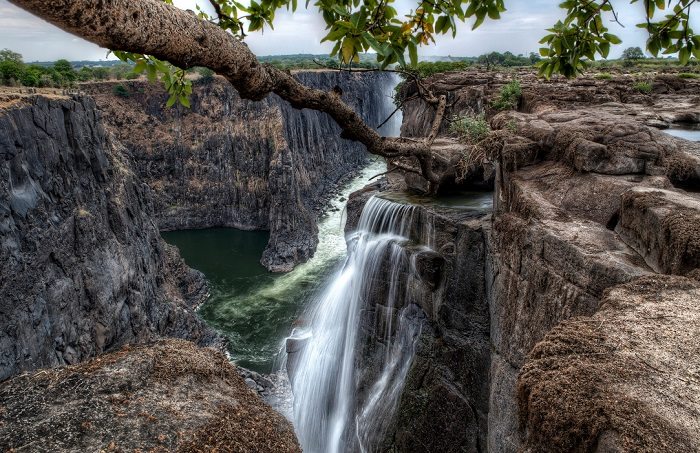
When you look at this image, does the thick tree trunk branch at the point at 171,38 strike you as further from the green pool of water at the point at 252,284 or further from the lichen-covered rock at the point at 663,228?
the green pool of water at the point at 252,284

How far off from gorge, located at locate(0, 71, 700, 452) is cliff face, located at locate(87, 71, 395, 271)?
1390cm

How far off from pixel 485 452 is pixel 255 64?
34.4 ft

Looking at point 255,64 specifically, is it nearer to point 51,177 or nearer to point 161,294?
point 51,177

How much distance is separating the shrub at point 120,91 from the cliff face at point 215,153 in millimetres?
407

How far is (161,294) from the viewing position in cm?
2558

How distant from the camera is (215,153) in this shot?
154 feet

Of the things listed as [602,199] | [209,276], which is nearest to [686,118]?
[602,199]

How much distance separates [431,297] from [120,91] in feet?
164

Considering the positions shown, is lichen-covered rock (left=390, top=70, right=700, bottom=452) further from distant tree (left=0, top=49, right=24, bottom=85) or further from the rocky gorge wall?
distant tree (left=0, top=49, right=24, bottom=85)

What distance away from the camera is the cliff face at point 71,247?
16609 mm

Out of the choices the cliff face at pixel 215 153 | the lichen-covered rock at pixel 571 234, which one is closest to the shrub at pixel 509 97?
the lichen-covered rock at pixel 571 234

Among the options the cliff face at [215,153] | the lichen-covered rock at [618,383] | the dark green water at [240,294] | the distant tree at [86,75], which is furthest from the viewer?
the distant tree at [86,75]

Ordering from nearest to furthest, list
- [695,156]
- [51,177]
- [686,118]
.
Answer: [695,156] → [686,118] → [51,177]

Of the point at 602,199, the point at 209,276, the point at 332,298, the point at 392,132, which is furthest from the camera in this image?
the point at 392,132
